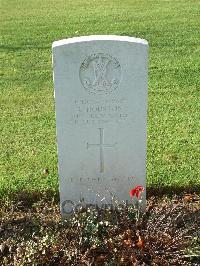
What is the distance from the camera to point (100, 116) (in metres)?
4.32

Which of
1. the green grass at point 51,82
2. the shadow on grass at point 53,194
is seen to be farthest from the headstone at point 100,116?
the green grass at point 51,82

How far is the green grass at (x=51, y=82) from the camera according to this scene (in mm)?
5652

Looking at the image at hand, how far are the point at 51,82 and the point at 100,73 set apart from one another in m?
4.34

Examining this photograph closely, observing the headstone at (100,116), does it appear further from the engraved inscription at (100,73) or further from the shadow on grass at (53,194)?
the shadow on grass at (53,194)

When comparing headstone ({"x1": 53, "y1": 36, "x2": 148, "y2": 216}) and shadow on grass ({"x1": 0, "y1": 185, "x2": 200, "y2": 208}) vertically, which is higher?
headstone ({"x1": 53, "y1": 36, "x2": 148, "y2": 216})

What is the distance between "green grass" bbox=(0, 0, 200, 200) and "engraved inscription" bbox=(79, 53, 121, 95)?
1.45 meters

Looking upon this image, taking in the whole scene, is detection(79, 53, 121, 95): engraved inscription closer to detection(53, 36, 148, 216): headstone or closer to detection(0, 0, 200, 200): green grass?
detection(53, 36, 148, 216): headstone

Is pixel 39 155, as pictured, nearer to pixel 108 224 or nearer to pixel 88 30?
pixel 108 224

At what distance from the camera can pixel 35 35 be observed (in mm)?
11531

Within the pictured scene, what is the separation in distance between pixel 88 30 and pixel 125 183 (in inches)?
303

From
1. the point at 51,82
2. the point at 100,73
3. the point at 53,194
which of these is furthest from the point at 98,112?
the point at 51,82

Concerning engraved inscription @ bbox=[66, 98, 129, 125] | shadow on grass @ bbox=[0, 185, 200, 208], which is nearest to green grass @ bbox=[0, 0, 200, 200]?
shadow on grass @ bbox=[0, 185, 200, 208]

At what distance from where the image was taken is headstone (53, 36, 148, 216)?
4.07 meters

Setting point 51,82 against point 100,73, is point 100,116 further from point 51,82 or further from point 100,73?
point 51,82
